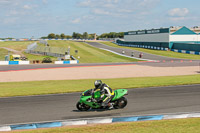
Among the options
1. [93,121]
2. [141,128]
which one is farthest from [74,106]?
[141,128]

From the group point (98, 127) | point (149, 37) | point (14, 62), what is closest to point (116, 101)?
point (98, 127)

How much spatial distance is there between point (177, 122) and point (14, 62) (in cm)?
4528

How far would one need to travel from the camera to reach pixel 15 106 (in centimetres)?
1636

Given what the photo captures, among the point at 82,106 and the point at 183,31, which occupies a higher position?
the point at 183,31

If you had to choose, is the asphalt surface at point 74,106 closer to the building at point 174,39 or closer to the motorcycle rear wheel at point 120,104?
the motorcycle rear wheel at point 120,104

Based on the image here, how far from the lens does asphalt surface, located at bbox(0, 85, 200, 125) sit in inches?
545

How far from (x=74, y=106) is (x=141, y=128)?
6224 millimetres

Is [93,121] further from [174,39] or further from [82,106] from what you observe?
[174,39]

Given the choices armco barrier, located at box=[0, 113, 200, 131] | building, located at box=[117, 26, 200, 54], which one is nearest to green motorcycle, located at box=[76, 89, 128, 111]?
armco barrier, located at box=[0, 113, 200, 131]

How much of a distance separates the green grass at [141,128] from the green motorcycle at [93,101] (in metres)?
2.68

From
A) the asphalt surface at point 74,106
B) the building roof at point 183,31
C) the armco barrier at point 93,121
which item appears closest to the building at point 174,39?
the building roof at point 183,31

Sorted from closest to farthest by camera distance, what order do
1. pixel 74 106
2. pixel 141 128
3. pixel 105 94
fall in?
pixel 141 128
pixel 105 94
pixel 74 106

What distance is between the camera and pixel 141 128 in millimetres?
10953

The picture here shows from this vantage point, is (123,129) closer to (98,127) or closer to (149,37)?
(98,127)
